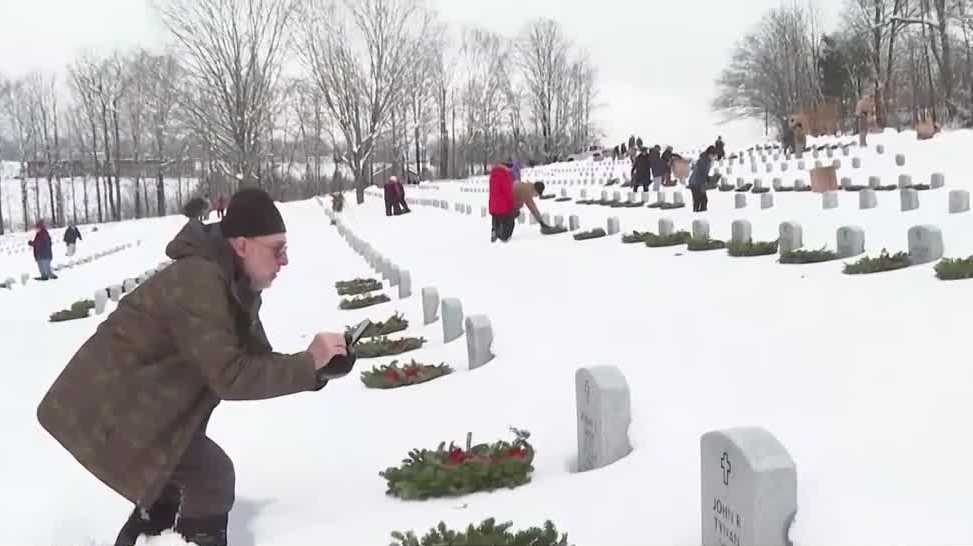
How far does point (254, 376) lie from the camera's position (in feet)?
10.4

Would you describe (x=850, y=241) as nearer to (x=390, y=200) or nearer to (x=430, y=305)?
(x=430, y=305)

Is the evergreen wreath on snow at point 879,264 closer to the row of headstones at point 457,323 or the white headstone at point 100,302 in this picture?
the row of headstones at point 457,323

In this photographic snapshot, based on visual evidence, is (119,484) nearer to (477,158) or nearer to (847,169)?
(847,169)

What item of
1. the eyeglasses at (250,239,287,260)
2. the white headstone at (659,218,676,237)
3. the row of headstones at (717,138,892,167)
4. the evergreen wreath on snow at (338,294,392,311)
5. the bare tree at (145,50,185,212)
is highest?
the bare tree at (145,50,185,212)

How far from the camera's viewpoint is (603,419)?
4531 millimetres

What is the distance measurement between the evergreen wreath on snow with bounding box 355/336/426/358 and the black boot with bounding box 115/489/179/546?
4.70m

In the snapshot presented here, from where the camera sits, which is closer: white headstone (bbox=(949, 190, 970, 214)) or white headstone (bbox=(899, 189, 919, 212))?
white headstone (bbox=(949, 190, 970, 214))

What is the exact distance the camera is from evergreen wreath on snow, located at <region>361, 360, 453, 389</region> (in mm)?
7105

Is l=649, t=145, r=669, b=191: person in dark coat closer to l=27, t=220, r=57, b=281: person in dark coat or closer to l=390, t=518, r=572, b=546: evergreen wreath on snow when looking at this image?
l=27, t=220, r=57, b=281: person in dark coat

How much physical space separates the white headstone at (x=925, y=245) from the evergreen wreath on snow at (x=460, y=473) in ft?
18.5

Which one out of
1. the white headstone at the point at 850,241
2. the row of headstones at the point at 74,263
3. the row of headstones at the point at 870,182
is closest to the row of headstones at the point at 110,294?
the row of headstones at the point at 74,263

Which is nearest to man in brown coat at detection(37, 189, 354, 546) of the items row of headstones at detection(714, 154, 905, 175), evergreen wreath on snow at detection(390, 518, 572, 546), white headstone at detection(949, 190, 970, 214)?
evergreen wreath on snow at detection(390, 518, 572, 546)

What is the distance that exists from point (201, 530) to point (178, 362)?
30.2 inches

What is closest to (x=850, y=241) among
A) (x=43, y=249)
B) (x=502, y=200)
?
(x=502, y=200)
